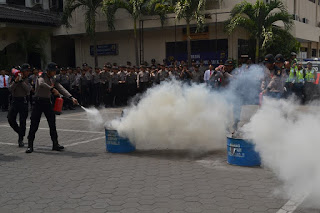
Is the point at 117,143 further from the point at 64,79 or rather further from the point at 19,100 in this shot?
the point at 64,79

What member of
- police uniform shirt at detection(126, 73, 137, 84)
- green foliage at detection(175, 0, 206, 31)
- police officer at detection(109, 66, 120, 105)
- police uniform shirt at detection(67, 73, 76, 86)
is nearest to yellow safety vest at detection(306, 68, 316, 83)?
green foliage at detection(175, 0, 206, 31)

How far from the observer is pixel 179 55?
22438 mm

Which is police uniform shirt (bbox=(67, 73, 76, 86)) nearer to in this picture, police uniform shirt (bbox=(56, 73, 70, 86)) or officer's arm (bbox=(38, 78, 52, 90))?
police uniform shirt (bbox=(56, 73, 70, 86))

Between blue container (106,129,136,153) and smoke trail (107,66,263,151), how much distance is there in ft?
0.39

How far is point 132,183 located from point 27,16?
20.8 m

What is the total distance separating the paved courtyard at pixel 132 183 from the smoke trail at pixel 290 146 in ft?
0.83

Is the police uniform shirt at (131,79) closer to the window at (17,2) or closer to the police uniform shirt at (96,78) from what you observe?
the police uniform shirt at (96,78)

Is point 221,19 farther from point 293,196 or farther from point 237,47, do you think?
point 293,196

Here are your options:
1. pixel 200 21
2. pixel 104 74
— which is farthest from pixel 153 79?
pixel 200 21

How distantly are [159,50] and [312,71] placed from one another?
1051cm

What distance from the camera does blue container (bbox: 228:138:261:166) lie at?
6172mm

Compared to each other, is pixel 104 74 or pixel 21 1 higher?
pixel 21 1

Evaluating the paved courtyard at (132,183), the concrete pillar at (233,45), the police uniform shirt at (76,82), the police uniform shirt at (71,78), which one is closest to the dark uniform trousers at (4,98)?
the police uniform shirt at (71,78)

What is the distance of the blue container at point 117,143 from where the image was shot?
24.8 ft
